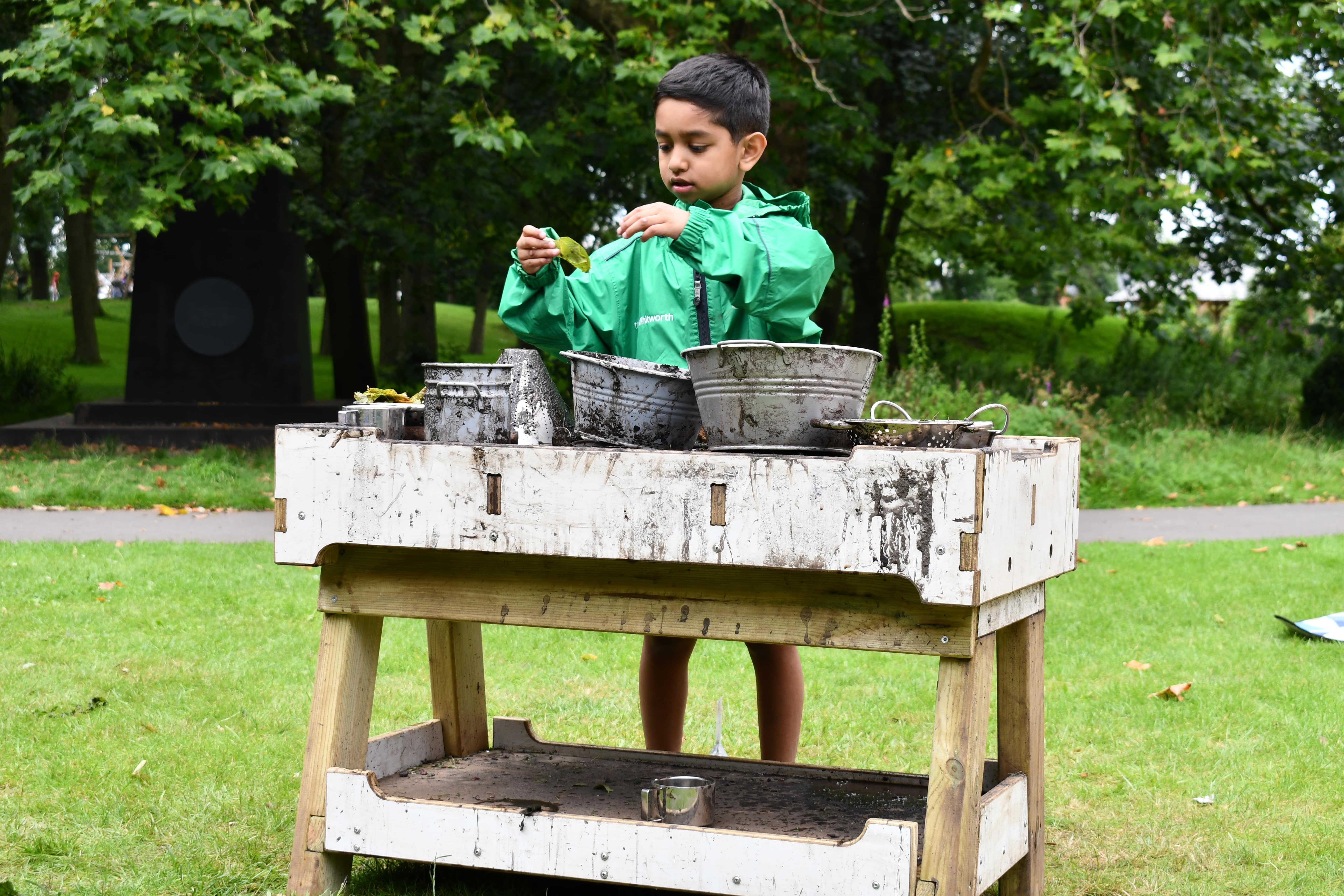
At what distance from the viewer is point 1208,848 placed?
312cm

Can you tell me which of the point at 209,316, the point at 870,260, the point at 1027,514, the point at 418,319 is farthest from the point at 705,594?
the point at 418,319

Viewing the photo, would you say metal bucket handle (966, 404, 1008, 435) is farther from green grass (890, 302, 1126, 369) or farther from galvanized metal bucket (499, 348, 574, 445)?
green grass (890, 302, 1126, 369)

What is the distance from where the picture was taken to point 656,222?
2383 mm

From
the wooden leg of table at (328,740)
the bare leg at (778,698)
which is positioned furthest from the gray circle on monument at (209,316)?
the wooden leg of table at (328,740)

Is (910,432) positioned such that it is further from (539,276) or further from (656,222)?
(539,276)

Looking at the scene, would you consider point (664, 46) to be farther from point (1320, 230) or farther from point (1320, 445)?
point (1320, 230)

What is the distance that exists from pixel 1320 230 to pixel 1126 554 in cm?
783

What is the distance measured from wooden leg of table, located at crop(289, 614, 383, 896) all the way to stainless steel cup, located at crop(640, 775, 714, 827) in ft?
1.93

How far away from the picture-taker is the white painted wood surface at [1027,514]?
217cm

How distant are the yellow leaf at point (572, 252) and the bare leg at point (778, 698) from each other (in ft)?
3.25

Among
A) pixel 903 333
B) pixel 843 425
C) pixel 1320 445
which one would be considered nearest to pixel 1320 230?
pixel 1320 445

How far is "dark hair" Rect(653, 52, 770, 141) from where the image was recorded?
2605 mm

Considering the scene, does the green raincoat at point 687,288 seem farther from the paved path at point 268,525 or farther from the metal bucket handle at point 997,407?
the paved path at point 268,525

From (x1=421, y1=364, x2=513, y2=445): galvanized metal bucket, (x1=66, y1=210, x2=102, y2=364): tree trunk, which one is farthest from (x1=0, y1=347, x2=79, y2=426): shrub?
(x1=421, y1=364, x2=513, y2=445): galvanized metal bucket
